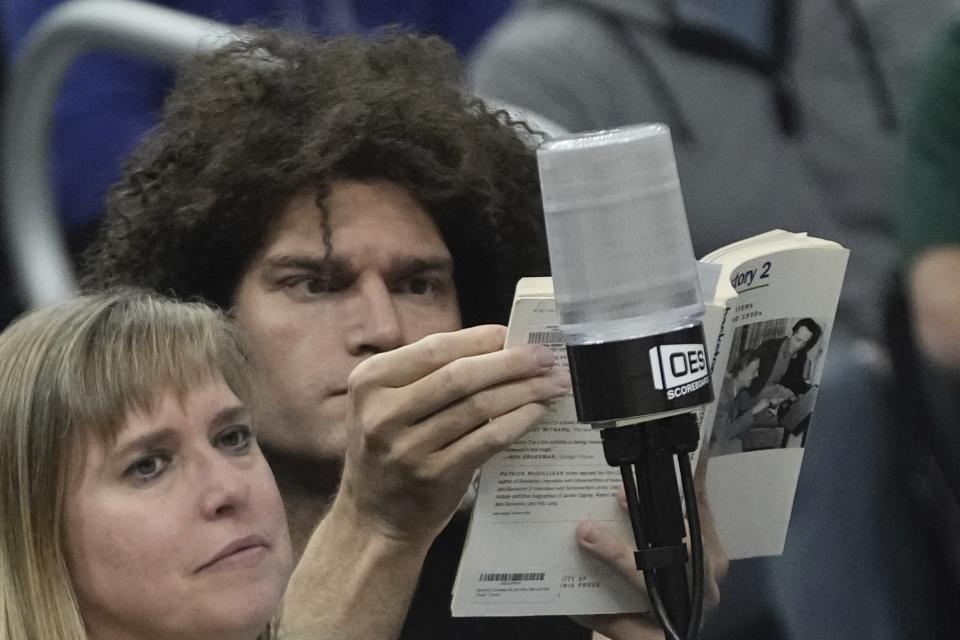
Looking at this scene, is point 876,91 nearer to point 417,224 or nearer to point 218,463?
point 417,224

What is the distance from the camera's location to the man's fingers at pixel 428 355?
120 centimetres

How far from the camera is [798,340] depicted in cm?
126

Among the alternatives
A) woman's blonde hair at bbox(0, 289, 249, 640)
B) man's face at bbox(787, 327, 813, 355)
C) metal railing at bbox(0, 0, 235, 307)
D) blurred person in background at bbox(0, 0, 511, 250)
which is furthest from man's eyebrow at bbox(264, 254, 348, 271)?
blurred person in background at bbox(0, 0, 511, 250)

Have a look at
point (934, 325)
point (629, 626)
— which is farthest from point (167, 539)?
point (934, 325)

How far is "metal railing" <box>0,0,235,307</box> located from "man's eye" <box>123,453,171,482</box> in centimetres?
85

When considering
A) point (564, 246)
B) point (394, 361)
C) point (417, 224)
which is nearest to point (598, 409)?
point (564, 246)

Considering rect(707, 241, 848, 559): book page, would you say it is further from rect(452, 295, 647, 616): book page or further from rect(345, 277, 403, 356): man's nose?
rect(345, 277, 403, 356): man's nose

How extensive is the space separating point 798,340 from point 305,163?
439 millimetres

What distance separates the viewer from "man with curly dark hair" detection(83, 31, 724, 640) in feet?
4.33

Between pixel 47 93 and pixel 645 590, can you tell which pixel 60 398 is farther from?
pixel 47 93

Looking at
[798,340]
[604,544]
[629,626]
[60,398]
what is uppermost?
[60,398]

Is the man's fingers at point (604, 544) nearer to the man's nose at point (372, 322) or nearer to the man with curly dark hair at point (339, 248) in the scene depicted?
the man with curly dark hair at point (339, 248)

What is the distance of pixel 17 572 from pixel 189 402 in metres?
0.16

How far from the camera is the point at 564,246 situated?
0.97 meters
